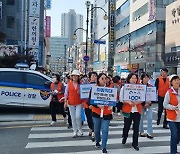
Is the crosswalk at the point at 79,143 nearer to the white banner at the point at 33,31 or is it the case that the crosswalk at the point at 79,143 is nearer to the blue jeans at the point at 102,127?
the blue jeans at the point at 102,127

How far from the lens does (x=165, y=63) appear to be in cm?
4603

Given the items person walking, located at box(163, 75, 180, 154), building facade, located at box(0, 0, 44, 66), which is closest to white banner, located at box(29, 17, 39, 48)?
building facade, located at box(0, 0, 44, 66)

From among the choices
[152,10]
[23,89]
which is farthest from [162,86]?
[152,10]

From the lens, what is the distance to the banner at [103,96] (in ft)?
22.8

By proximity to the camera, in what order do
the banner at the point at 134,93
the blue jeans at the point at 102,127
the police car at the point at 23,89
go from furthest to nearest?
1. the police car at the point at 23,89
2. the banner at the point at 134,93
3. the blue jeans at the point at 102,127

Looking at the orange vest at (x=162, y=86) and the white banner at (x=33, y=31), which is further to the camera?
the white banner at (x=33, y=31)

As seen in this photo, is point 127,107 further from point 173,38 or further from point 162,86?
point 173,38

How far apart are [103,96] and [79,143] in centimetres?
170

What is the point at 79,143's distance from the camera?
8000 mm

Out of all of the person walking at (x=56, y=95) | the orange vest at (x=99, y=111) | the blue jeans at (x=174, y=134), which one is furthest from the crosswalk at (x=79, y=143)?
the orange vest at (x=99, y=111)

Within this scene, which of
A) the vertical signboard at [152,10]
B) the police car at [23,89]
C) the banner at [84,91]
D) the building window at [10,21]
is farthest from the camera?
the building window at [10,21]

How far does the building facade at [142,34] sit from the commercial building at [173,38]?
2.96 m

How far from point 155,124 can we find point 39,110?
202 inches

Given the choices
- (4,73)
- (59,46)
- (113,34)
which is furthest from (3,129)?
(59,46)
